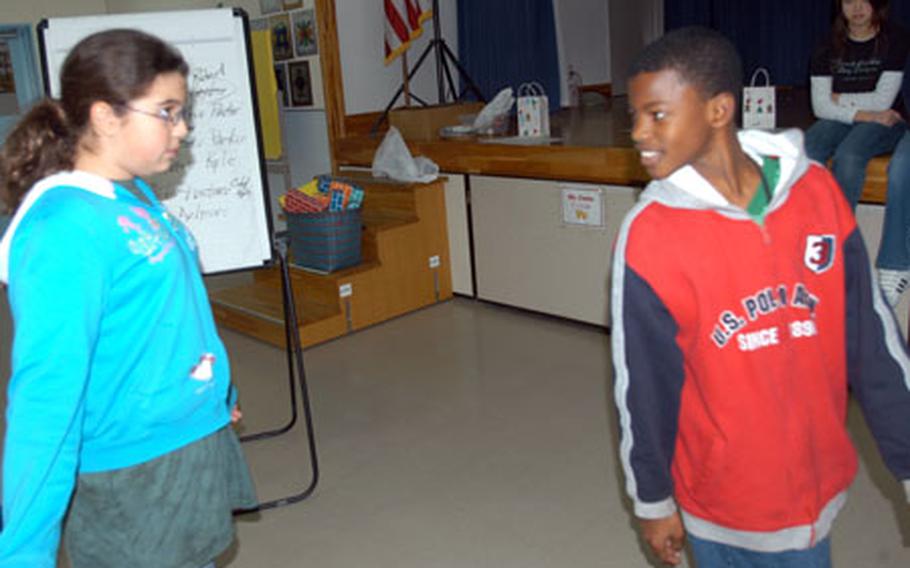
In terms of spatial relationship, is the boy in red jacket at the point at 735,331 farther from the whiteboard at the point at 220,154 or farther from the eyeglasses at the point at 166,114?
the whiteboard at the point at 220,154

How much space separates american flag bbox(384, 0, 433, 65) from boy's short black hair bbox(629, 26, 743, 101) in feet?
14.4

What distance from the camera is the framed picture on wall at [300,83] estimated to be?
536 cm

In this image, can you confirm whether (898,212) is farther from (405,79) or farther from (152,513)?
(405,79)

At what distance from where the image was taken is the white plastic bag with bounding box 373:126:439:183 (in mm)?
4508

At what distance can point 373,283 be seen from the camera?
13.7 feet

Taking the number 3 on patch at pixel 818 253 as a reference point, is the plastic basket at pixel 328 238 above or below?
below

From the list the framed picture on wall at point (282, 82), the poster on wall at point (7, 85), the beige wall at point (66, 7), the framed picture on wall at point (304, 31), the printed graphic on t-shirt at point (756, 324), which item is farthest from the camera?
the poster on wall at point (7, 85)

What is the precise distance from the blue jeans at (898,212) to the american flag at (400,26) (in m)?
3.33

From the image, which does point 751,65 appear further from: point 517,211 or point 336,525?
point 336,525

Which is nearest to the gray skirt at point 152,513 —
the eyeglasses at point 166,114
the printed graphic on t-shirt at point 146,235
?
the printed graphic on t-shirt at point 146,235

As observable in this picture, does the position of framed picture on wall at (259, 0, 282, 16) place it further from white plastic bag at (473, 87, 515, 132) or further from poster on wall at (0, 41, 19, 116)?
poster on wall at (0, 41, 19, 116)

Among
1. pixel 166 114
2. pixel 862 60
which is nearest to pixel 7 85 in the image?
pixel 862 60

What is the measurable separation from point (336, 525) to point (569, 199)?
199 centimetres

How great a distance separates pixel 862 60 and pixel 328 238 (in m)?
2.42
